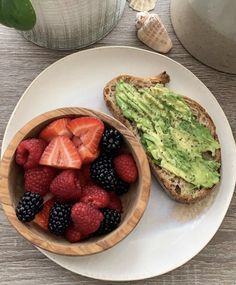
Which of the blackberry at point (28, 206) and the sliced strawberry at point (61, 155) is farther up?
the sliced strawberry at point (61, 155)

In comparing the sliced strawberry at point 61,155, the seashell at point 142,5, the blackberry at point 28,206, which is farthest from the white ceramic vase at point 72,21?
the blackberry at point 28,206

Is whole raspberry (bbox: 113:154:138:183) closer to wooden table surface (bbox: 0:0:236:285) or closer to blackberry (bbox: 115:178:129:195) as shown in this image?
blackberry (bbox: 115:178:129:195)

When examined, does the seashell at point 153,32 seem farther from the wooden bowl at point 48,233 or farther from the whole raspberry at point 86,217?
the whole raspberry at point 86,217

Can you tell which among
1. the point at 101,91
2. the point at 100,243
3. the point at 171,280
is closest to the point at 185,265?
the point at 171,280

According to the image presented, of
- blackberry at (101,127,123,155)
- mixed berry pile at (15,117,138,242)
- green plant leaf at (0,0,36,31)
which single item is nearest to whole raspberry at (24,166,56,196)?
mixed berry pile at (15,117,138,242)

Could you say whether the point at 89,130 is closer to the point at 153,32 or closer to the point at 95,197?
the point at 95,197

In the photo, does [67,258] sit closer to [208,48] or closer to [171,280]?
[171,280]
